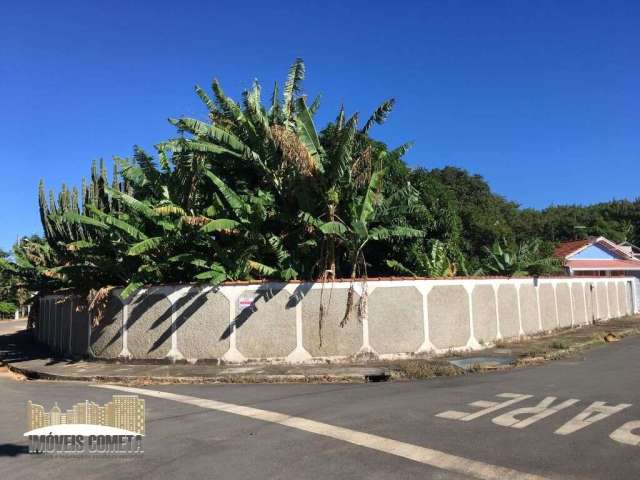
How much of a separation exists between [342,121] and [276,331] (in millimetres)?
6800

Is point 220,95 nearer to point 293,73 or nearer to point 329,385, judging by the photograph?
point 293,73

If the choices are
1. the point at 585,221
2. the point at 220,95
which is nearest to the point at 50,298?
the point at 220,95

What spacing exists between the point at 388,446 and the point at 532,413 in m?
2.89

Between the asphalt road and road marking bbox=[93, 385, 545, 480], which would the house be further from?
road marking bbox=[93, 385, 545, 480]

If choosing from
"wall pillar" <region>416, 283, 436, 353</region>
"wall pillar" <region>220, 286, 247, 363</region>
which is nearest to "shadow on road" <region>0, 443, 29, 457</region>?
"wall pillar" <region>220, 286, 247, 363</region>

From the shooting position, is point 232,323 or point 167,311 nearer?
point 232,323

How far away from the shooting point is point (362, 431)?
7133 millimetres

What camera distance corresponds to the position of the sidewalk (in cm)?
1282

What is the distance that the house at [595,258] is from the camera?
123ft

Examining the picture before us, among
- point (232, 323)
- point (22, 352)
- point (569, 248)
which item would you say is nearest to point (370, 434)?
point (232, 323)

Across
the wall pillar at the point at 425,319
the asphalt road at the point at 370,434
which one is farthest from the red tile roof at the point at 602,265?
the asphalt road at the point at 370,434

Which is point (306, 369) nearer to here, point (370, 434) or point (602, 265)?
point (370, 434)

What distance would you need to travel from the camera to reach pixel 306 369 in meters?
13.9

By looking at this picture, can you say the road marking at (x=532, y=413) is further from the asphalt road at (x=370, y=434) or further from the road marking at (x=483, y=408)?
the road marking at (x=483, y=408)
